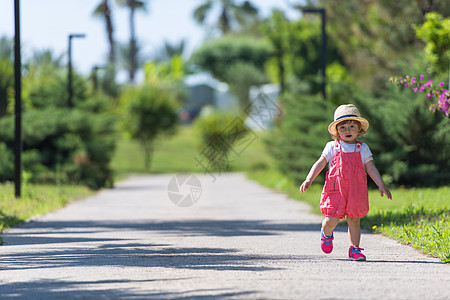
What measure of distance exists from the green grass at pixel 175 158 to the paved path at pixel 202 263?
102ft

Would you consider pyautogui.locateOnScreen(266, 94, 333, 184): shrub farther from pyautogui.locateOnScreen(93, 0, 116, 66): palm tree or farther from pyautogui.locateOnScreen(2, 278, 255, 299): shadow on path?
pyautogui.locateOnScreen(93, 0, 116, 66): palm tree

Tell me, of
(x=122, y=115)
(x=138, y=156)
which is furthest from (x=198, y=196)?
(x=138, y=156)

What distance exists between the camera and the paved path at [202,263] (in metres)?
6.88

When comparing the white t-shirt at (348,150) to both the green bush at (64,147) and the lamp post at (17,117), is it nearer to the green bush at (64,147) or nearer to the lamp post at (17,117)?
the lamp post at (17,117)

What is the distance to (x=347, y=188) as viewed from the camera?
8914mm

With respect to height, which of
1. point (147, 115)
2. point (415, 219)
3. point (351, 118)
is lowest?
point (415, 219)

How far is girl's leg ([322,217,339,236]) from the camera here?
8914 mm

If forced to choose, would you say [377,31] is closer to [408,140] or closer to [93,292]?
[408,140]

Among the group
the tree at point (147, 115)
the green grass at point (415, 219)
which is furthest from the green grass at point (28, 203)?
the tree at point (147, 115)

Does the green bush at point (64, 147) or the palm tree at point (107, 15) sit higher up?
the palm tree at point (107, 15)

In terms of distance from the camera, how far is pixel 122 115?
A: 49469 millimetres

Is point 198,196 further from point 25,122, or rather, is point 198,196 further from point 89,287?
point 89,287

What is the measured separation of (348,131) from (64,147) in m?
20.9

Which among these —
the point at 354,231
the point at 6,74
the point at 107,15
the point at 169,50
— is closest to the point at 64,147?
the point at 6,74
